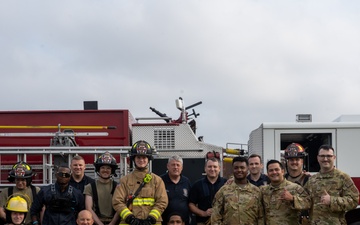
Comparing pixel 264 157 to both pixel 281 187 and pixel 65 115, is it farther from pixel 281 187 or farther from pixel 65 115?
pixel 65 115

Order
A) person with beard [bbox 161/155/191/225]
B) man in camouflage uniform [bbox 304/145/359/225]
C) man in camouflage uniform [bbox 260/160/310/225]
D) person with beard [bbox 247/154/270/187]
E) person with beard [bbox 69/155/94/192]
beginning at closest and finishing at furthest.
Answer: man in camouflage uniform [bbox 260/160/310/225], man in camouflage uniform [bbox 304/145/359/225], person with beard [bbox 161/155/191/225], person with beard [bbox 247/154/270/187], person with beard [bbox 69/155/94/192]

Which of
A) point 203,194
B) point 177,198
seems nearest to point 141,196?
point 177,198

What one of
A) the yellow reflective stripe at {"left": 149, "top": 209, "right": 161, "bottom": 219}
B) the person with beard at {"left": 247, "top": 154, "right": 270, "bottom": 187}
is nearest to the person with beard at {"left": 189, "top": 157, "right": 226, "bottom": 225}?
the person with beard at {"left": 247, "top": 154, "right": 270, "bottom": 187}

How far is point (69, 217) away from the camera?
28.8 feet

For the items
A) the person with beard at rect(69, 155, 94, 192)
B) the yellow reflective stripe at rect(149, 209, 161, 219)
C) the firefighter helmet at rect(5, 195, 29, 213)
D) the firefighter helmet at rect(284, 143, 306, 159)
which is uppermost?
the firefighter helmet at rect(284, 143, 306, 159)

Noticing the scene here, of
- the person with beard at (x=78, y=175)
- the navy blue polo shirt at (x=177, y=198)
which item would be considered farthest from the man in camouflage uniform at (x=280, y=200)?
the person with beard at (x=78, y=175)

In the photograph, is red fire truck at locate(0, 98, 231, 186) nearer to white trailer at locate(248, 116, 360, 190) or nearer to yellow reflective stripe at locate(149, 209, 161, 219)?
white trailer at locate(248, 116, 360, 190)

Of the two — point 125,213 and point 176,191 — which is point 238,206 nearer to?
point 176,191

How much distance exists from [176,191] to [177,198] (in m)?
0.10

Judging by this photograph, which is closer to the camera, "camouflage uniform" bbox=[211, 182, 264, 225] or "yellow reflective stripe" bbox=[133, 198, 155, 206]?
"camouflage uniform" bbox=[211, 182, 264, 225]

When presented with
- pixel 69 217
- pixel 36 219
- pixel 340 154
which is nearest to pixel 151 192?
pixel 69 217

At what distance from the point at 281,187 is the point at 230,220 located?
77cm

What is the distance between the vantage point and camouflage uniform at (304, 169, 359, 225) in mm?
7938

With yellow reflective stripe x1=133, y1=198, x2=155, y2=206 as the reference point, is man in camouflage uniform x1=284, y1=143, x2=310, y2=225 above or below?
above
